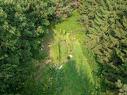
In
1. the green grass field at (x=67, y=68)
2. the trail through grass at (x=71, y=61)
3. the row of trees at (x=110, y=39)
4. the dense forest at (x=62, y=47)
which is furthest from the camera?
the trail through grass at (x=71, y=61)

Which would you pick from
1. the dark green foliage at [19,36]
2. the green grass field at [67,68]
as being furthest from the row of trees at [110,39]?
the dark green foliage at [19,36]

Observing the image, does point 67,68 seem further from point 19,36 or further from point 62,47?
point 19,36

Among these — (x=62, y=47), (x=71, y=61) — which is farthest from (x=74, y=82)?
(x=62, y=47)

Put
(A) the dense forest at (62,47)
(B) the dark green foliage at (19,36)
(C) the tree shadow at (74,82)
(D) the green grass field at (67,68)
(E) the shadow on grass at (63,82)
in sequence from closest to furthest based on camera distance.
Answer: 1. (B) the dark green foliage at (19,36)
2. (A) the dense forest at (62,47)
3. (E) the shadow on grass at (63,82)
4. (D) the green grass field at (67,68)
5. (C) the tree shadow at (74,82)

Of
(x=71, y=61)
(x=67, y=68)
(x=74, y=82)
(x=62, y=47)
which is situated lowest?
(x=74, y=82)

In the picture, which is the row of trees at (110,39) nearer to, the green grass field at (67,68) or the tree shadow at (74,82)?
the green grass field at (67,68)

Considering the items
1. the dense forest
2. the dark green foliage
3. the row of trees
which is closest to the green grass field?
the dense forest

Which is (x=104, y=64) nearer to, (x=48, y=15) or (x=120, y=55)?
(x=120, y=55)

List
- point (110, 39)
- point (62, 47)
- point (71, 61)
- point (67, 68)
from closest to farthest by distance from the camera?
1. point (110, 39)
2. point (67, 68)
3. point (71, 61)
4. point (62, 47)
